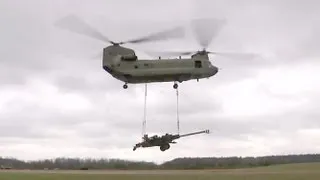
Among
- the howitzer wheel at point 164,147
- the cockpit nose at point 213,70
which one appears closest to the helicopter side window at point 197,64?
the cockpit nose at point 213,70

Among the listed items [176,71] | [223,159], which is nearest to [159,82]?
[176,71]

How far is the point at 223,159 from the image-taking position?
478 ft

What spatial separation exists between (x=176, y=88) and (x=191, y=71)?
106 inches

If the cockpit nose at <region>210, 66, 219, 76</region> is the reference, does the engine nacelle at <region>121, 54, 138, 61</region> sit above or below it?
above

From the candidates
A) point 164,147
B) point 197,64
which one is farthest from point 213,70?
point 164,147

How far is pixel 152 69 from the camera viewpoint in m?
56.9

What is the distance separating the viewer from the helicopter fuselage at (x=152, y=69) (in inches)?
2233

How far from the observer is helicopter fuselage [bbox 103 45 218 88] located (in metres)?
56.7

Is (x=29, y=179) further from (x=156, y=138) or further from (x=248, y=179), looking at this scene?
(x=248, y=179)

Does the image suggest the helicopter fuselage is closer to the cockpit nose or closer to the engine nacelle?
the engine nacelle

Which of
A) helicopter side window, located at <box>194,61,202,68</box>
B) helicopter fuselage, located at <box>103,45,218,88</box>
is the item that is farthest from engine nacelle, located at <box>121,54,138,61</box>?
helicopter side window, located at <box>194,61,202,68</box>

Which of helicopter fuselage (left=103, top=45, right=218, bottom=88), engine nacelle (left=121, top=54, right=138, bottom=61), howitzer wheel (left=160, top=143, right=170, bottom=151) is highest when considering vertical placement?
engine nacelle (left=121, top=54, right=138, bottom=61)

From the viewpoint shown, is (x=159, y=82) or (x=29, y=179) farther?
(x=29, y=179)

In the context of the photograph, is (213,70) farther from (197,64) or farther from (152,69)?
(152,69)
